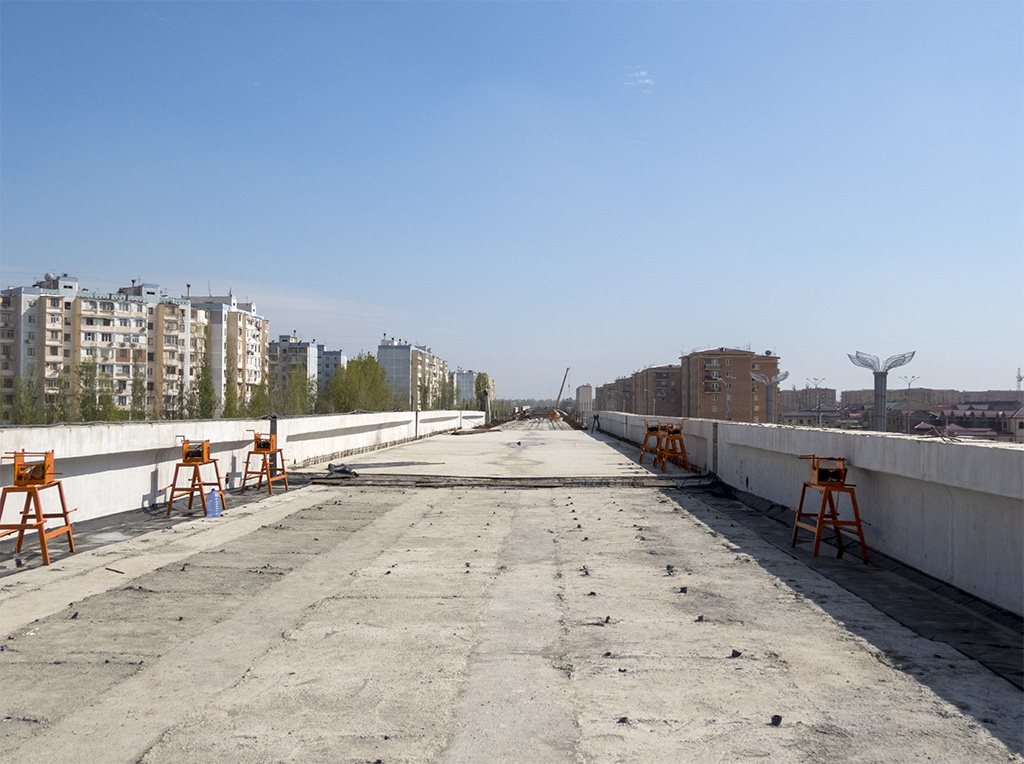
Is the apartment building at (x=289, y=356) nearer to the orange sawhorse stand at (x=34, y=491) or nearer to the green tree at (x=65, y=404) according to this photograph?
the green tree at (x=65, y=404)

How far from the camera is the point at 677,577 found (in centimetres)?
809

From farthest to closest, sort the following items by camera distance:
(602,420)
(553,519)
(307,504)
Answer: (602,420) → (307,504) → (553,519)

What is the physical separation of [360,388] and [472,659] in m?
62.9

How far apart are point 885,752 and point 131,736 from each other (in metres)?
4.32

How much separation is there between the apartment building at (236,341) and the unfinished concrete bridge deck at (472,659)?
86.9m

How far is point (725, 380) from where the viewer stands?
3903 inches

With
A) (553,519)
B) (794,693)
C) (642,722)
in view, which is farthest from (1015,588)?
(553,519)

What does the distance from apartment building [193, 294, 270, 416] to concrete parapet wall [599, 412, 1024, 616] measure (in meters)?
87.7

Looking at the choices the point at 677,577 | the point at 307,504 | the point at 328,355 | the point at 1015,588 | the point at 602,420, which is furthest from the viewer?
the point at 328,355

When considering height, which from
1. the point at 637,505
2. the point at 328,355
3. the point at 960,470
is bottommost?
the point at 637,505

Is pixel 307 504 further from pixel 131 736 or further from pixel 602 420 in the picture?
pixel 602 420

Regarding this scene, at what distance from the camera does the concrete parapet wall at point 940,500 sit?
6520mm

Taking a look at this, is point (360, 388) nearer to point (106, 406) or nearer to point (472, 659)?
point (106, 406)

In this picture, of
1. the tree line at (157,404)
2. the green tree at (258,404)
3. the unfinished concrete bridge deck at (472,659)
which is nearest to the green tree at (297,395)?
the tree line at (157,404)
